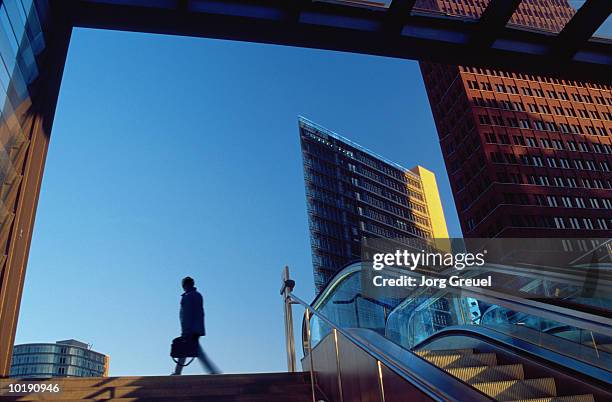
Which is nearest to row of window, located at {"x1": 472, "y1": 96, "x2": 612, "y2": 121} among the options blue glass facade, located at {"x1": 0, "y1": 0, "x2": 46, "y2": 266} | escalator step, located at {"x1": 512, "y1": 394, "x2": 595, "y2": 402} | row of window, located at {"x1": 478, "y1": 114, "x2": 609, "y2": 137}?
row of window, located at {"x1": 478, "y1": 114, "x2": 609, "y2": 137}

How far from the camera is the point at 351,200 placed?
99.2 meters

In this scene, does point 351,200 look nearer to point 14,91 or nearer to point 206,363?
point 206,363

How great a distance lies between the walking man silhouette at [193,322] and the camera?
262 inches

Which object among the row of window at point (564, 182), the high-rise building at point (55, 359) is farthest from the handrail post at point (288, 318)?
the high-rise building at point (55, 359)

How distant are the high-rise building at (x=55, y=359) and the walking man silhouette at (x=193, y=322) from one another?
108929mm

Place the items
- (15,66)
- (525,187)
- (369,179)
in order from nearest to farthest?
(15,66) → (525,187) → (369,179)

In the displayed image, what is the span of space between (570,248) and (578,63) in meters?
62.3

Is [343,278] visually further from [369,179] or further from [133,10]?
[369,179]

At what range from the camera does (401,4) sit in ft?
21.8

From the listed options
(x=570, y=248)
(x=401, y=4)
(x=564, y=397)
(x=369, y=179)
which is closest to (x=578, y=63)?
(x=401, y=4)

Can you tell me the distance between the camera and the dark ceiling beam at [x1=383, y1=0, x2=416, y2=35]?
6.63m

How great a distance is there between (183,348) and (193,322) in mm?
343

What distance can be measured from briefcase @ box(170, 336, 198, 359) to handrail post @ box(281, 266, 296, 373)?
165cm

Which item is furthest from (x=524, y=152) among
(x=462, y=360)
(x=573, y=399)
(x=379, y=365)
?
(x=379, y=365)
